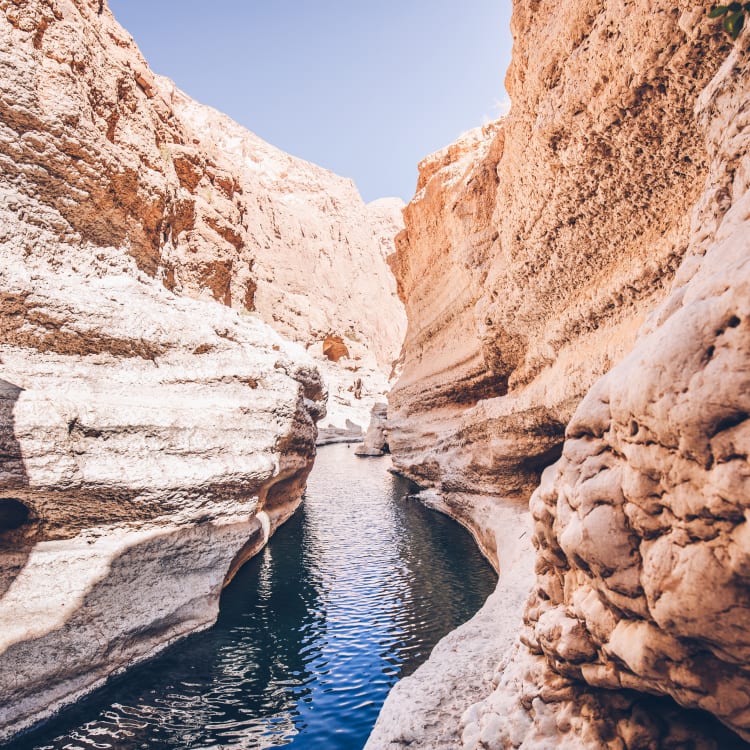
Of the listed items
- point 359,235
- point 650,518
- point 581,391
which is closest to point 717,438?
point 650,518

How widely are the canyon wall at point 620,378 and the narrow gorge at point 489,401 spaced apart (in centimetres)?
2

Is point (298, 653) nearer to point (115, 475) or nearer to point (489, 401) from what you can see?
point (115, 475)

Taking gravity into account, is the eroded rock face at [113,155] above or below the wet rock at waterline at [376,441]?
above

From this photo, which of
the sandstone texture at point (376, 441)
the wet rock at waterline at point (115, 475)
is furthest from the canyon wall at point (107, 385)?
the sandstone texture at point (376, 441)

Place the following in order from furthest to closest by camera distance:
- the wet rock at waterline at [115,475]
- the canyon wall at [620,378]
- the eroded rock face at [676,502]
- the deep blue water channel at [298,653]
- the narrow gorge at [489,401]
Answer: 1. the wet rock at waterline at [115,475]
2. the deep blue water channel at [298,653]
3. the narrow gorge at [489,401]
4. the canyon wall at [620,378]
5. the eroded rock face at [676,502]

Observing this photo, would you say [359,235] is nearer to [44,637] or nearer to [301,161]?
[301,161]

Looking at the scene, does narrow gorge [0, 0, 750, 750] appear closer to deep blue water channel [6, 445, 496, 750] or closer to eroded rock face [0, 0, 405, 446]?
eroded rock face [0, 0, 405, 446]

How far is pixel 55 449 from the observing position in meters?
6.44

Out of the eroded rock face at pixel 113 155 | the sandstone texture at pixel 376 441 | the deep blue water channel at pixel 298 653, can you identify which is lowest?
the deep blue water channel at pixel 298 653

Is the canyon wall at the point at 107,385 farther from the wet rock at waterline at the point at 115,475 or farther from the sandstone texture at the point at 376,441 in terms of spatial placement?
the sandstone texture at the point at 376,441

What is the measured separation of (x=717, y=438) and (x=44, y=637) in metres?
7.53

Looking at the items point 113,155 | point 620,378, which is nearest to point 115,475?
point 113,155

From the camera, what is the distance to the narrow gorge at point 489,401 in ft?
7.34

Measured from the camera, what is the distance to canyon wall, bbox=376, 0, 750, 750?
2018 millimetres
